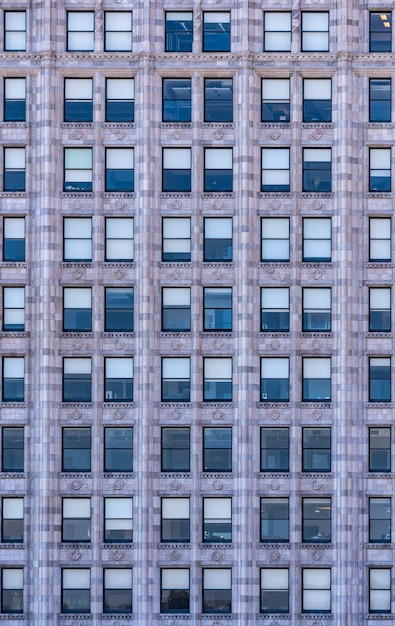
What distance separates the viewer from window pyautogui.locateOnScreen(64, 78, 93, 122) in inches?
2805

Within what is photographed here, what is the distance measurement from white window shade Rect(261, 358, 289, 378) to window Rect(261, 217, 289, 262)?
5022 mm

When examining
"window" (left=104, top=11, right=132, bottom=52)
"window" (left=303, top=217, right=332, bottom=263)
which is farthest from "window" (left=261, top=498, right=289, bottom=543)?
"window" (left=104, top=11, right=132, bottom=52)

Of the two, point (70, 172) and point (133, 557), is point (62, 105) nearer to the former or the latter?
point (70, 172)

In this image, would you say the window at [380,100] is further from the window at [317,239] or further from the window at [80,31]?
the window at [80,31]

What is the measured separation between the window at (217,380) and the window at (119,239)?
6683 millimetres

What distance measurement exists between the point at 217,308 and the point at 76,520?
1252cm

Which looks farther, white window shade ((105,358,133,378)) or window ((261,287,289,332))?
window ((261,287,289,332))

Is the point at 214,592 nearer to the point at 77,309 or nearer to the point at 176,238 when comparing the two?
the point at 77,309

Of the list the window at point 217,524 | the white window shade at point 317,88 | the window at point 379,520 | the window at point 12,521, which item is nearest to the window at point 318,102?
the white window shade at point 317,88

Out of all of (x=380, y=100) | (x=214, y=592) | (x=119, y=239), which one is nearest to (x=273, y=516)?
(x=214, y=592)

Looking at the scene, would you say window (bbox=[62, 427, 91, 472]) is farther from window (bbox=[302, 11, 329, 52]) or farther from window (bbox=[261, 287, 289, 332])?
window (bbox=[302, 11, 329, 52])

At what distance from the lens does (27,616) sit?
227 ft

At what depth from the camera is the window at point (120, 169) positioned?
7094 centimetres

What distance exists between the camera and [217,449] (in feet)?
229
